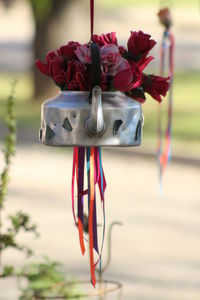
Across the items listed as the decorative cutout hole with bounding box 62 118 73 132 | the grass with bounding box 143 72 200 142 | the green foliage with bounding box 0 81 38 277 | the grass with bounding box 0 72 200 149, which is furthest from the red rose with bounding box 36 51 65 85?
the grass with bounding box 143 72 200 142

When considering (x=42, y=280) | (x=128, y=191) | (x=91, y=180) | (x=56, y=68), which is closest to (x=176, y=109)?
(x=128, y=191)

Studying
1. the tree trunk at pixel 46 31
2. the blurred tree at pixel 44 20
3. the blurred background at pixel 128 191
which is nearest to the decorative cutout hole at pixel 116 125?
the blurred background at pixel 128 191

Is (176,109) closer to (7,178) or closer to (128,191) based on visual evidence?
(128,191)

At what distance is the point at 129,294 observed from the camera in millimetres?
8008

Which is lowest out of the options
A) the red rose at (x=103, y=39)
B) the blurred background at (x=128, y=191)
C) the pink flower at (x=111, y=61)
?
the blurred background at (x=128, y=191)

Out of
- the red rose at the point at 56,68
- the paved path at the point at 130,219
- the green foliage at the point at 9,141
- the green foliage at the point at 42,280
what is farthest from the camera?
the paved path at the point at 130,219

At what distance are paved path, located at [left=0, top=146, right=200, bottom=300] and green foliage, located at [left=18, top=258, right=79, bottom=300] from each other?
2305 millimetres

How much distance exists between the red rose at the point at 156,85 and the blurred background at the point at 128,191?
3103 mm

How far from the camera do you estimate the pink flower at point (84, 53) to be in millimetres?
3352

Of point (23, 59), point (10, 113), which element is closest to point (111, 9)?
point (23, 59)

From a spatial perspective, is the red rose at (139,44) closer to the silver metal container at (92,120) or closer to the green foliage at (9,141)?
the silver metal container at (92,120)

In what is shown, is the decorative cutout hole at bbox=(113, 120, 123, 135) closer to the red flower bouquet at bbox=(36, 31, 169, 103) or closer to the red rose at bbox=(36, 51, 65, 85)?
the red flower bouquet at bbox=(36, 31, 169, 103)

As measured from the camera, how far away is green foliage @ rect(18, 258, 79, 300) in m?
5.21

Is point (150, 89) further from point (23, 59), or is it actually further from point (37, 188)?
point (23, 59)
